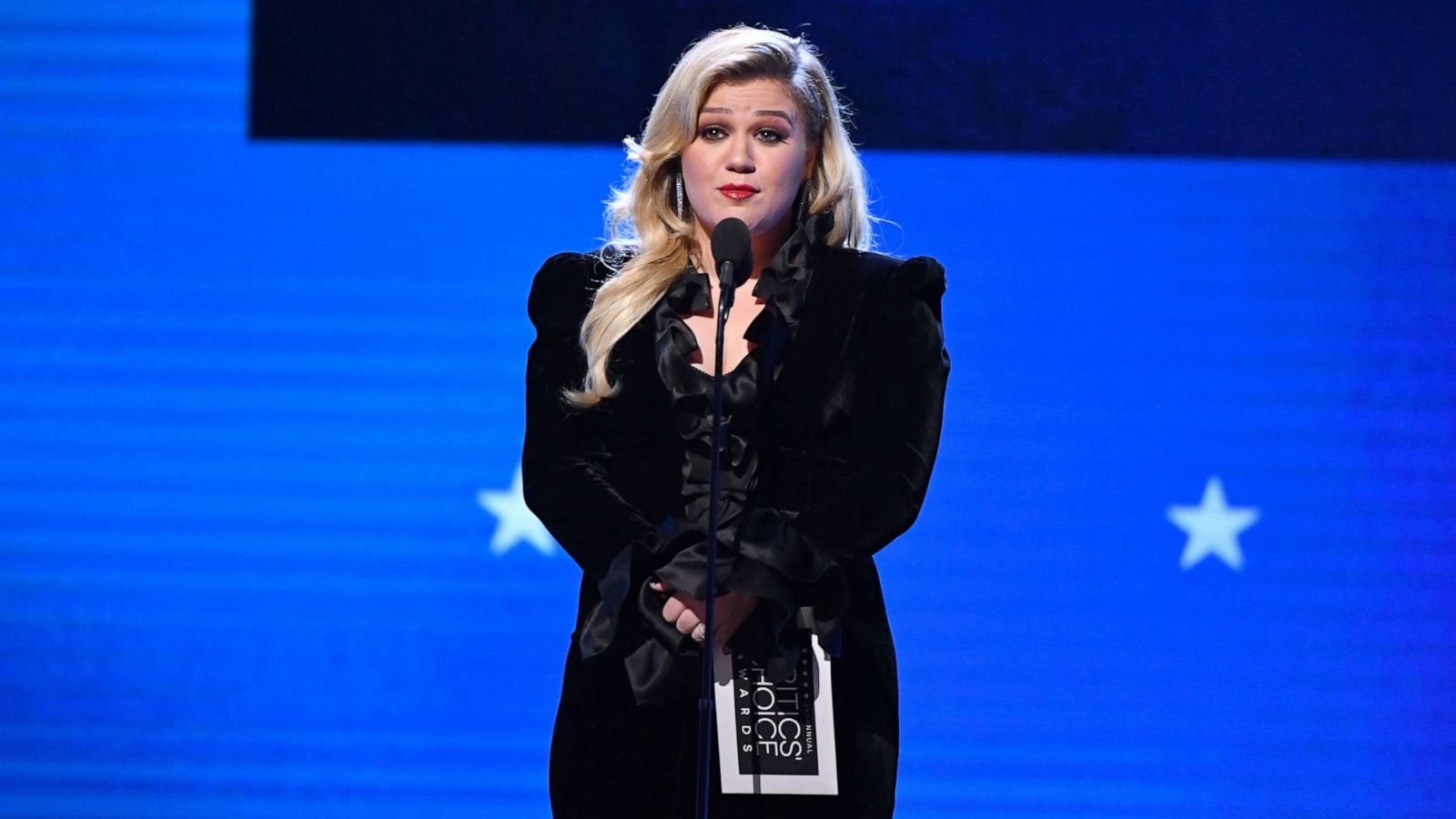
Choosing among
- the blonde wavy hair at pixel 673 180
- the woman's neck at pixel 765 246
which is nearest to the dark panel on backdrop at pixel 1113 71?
the blonde wavy hair at pixel 673 180

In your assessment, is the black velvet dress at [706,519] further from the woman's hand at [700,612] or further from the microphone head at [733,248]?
the microphone head at [733,248]

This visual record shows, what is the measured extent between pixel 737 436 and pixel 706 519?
12cm

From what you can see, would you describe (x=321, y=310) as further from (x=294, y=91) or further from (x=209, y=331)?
(x=294, y=91)

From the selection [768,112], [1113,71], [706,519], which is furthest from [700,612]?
[1113,71]

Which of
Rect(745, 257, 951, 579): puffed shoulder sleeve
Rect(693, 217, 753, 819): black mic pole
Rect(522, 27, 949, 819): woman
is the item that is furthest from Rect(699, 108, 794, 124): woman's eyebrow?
Rect(693, 217, 753, 819): black mic pole

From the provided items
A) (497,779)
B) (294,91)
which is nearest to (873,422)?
(497,779)

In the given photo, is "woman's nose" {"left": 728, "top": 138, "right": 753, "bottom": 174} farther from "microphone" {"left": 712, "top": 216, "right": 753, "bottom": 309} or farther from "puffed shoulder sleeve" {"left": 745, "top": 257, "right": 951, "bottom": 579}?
"microphone" {"left": 712, "top": 216, "right": 753, "bottom": 309}

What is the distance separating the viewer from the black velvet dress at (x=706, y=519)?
6.42ft

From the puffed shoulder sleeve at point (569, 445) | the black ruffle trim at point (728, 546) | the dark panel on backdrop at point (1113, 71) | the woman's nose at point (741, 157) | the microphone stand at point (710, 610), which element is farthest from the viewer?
the dark panel on backdrop at point (1113, 71)

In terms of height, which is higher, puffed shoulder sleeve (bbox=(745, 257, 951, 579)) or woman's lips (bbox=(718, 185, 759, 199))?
woman's lips (bbox=(718, 185, 759, 199))

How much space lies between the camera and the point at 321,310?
3441 millimetres

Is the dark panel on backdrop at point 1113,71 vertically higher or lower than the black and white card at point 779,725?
higher

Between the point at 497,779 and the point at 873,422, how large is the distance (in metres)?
1.63

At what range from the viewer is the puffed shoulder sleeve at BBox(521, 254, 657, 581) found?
2047 millimetres
